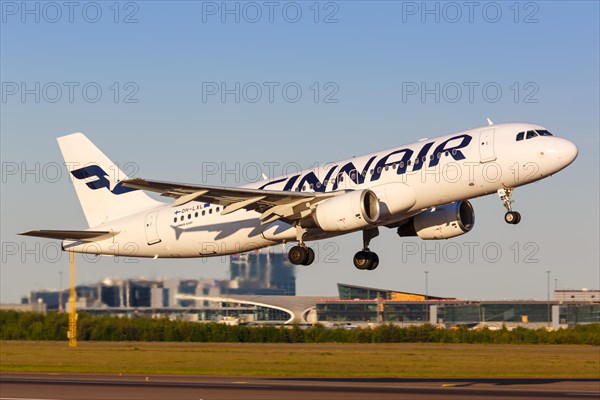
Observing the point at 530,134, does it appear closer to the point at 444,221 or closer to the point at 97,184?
the point at 444,221

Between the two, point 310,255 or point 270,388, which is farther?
point 310,255

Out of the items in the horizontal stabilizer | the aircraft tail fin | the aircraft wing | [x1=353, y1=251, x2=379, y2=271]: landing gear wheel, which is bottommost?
[x1=353, y1=251, x2=379, y2=271]: landing gear wheel

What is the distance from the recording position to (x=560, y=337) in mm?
76000

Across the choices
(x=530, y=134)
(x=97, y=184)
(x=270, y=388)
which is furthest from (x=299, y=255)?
(x=97, y=184)

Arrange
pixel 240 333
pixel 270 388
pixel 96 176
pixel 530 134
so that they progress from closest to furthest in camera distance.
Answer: pixel 530 134
pixel 270 388
pixel 96 176
pixel 240 333

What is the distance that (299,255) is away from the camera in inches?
1766

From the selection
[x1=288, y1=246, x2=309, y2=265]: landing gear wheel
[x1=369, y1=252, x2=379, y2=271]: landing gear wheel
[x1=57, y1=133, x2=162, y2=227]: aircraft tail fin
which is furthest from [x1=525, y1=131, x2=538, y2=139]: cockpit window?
[x1=57, y1=133, x2=162, y2=227]: aircraft tail fin

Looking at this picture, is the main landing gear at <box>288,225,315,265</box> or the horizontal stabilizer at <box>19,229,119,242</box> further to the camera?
the horizontal stabilizer at <box>19,229,119,242</box>

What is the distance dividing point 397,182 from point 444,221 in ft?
17.2

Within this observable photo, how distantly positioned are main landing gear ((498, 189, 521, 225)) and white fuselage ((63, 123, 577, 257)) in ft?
1.10

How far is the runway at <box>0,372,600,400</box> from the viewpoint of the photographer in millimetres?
37094

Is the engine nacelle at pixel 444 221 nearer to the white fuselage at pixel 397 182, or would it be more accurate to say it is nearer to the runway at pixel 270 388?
the white fuselage at pixel 397 182

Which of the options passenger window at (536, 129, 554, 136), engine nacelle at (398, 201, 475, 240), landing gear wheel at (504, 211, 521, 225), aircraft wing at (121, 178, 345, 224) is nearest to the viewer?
passenger window at (536, 129, 554, 136)

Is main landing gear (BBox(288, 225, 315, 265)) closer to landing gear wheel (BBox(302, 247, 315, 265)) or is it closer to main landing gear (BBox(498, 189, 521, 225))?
landing gear wheel (BBox(302, 247, 315, 265))
